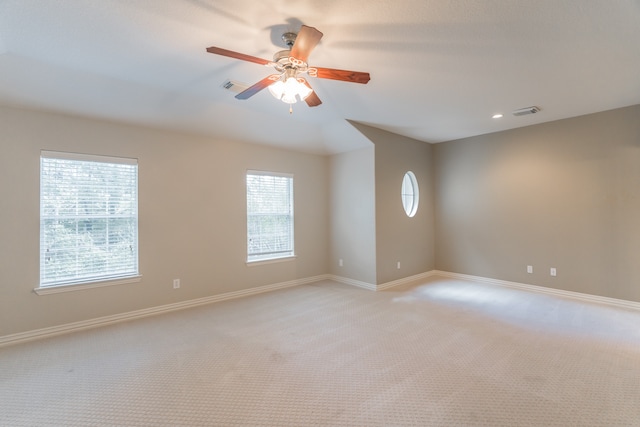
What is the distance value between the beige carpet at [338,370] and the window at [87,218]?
2.38 feet

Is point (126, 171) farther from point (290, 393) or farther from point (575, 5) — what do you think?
point (575, 5)

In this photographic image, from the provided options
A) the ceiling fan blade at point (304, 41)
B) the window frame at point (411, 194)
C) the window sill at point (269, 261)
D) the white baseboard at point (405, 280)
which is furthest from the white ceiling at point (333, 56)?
the white baseboard at point (405, 280)

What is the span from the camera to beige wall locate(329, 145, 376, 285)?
16.0ft

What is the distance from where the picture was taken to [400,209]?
17.2 feet

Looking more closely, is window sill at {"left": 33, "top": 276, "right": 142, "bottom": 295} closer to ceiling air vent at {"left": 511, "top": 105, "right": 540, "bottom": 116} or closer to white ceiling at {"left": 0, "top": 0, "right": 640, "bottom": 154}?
white ceiling at {"left": 0, "top": 0, "right": 640, "bottom": 154}

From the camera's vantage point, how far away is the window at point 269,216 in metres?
4.77

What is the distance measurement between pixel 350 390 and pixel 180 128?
3.68m

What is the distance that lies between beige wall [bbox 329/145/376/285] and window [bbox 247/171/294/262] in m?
0.88

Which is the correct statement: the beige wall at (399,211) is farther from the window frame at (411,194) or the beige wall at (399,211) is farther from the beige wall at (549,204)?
the beige wall at (549,204)

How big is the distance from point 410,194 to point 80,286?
16.8 ft

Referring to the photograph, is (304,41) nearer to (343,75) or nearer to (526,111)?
(343,75)

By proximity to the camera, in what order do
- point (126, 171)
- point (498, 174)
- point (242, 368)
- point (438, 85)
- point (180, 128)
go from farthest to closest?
point (498, 174)
point (180, 128)
point (126, 171)
point (438, 85)
point (242, 368)

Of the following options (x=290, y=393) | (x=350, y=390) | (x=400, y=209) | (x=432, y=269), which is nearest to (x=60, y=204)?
(x=290, y=393)

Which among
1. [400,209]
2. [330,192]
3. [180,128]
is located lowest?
[400,209]
